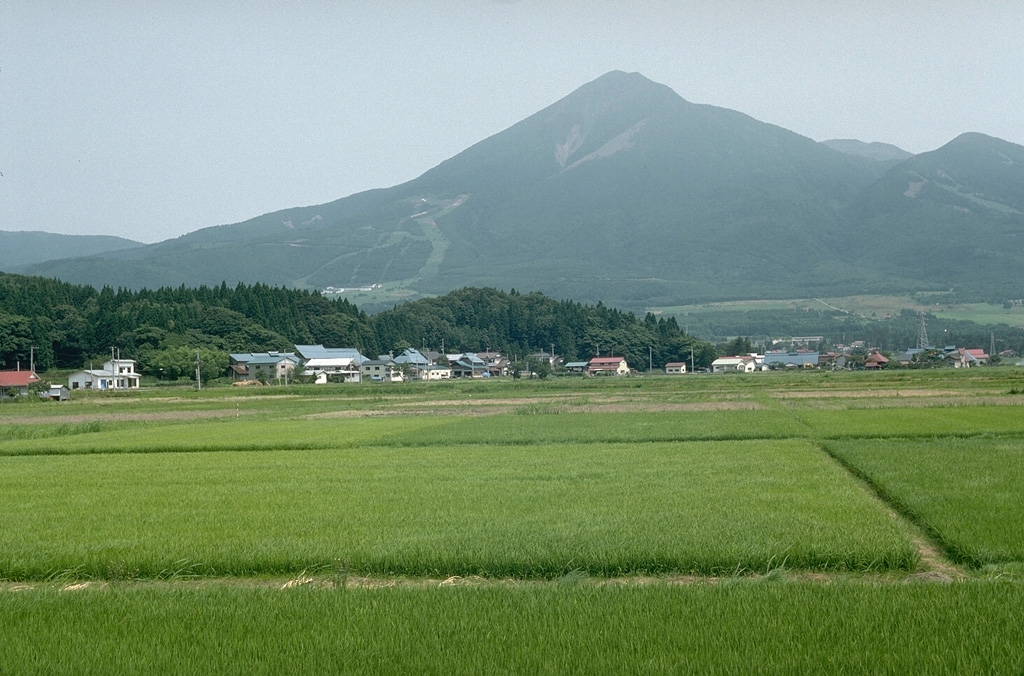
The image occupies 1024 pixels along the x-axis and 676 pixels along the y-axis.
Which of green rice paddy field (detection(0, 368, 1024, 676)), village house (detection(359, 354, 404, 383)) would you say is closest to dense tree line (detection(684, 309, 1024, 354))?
village house (detection(359, 354, 404, 383))

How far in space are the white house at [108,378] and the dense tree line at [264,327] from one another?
3201mm

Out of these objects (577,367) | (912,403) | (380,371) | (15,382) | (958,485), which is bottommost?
(577,367)

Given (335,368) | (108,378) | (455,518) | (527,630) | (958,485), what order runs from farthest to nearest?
(335,368)
(108,378)
(958,485)
(455,518)
(527,630)

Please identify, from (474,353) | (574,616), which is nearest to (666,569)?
(574,616)

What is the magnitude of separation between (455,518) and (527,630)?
4.40 metres

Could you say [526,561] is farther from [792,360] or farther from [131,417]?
[792,360]

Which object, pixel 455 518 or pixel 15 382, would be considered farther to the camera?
pixel 15 382

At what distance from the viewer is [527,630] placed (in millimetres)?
6031

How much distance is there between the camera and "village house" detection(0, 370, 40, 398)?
5772 centimetres

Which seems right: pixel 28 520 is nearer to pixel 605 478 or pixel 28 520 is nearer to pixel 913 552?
pixel 605 478

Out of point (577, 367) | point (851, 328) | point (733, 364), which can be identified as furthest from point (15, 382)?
point (851, 328)

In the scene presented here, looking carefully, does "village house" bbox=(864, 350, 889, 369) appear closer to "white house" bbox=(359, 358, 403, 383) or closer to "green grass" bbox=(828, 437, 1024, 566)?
"white house" bbox=(359, 358, 403, 383)

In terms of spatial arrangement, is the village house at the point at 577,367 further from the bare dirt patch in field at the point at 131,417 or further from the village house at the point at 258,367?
the bare dirt patch in field at the point at 131,417

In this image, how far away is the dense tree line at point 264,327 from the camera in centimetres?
7338
